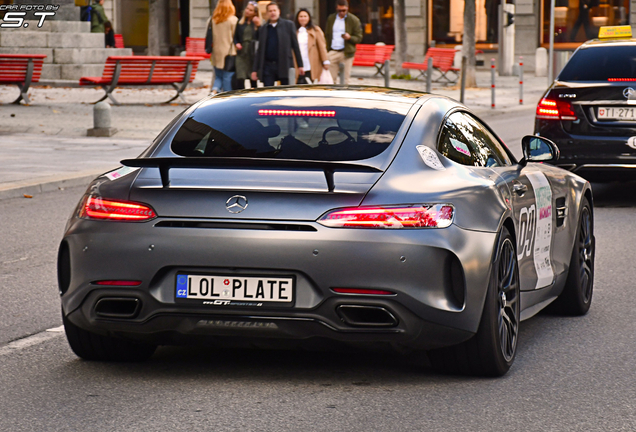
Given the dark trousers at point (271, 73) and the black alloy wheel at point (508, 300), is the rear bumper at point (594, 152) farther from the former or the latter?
the dark trousers at point (271, 73)

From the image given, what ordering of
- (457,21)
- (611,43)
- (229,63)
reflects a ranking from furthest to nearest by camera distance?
(457,21) < (229,63) < (611,43)

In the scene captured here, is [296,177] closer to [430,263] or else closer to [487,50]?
[430,263]

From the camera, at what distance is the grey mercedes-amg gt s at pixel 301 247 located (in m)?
4.59

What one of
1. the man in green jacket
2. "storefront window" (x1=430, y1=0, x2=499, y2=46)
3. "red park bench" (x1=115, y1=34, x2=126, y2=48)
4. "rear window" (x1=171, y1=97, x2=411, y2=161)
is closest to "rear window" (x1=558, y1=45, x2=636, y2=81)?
"rear window" (x1=171, y1=97, x2=411, y2=161)

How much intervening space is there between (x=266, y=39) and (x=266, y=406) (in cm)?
1538

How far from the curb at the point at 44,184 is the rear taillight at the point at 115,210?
23.8 feet

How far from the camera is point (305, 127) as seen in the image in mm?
5266

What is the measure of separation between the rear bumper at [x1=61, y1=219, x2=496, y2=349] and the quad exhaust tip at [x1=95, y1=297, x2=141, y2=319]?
0.07 ft

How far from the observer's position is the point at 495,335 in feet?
16.3

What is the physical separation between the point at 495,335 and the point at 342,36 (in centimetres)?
1952

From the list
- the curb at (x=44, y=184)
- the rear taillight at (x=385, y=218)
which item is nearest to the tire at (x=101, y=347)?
the rear taillight at (x=385, y=218)

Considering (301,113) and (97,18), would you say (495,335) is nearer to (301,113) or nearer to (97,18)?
(301,113)

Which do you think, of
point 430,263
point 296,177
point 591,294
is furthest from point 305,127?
point 591,294

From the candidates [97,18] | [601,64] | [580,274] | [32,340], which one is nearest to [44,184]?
[601,64]
